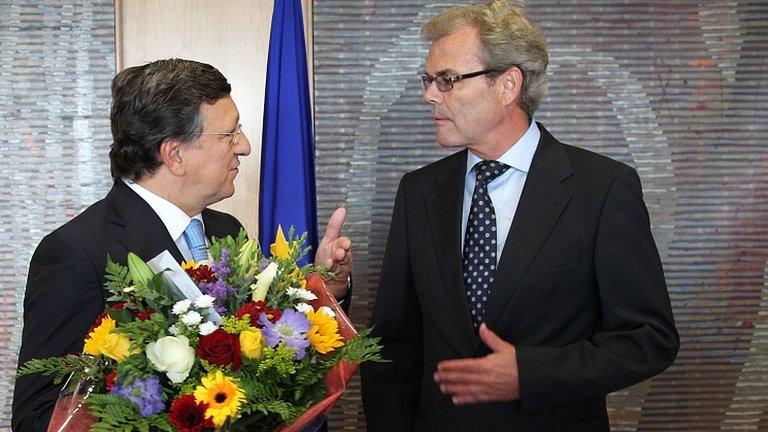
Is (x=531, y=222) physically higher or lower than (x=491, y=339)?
higher

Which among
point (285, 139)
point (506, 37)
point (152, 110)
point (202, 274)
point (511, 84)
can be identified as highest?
point (506, 37)

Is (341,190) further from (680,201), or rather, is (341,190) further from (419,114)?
(680,201)

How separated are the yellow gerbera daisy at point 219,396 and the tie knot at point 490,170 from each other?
106 cm

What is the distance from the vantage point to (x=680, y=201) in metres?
3.90

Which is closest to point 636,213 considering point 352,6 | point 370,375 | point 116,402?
point 370,375

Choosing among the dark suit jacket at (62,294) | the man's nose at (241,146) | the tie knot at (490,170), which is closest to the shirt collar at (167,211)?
the dark suit jacket at (62,294)

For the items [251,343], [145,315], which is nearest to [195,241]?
[145,315]

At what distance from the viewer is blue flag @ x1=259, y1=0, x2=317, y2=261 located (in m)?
3.24

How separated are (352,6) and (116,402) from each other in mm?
2484

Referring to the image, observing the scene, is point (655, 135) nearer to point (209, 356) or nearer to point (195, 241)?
point (195, 241)

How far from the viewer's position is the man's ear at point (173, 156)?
2291mm

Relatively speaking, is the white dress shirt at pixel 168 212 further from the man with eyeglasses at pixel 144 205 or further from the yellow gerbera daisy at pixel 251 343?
the yellow gerbera daisy at pixel 251 343

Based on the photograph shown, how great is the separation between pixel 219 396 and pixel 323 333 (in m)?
0.27

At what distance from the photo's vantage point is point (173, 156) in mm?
2307
